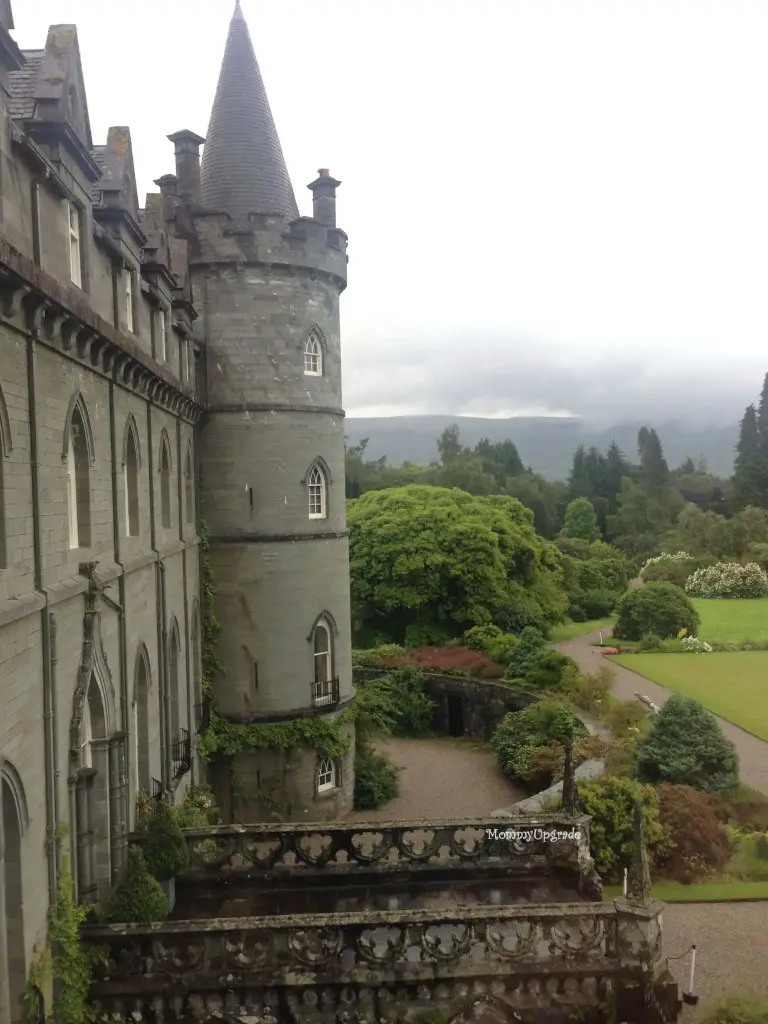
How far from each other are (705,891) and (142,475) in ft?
43.4

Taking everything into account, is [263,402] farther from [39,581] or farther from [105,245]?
[39,581]

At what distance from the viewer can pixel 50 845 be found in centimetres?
973

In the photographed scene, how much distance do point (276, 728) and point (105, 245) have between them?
1287 centimetres

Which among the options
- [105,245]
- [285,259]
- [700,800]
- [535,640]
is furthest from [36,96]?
[535,640]

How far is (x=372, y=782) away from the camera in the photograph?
2377cm

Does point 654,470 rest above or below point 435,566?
above

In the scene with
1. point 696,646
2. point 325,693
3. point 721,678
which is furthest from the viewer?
point 696,646

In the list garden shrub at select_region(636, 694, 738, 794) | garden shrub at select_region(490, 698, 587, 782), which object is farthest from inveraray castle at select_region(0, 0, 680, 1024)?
garden shrub at select_region(636, 694, 738, 794)

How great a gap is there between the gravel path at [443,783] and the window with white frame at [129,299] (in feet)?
48.4

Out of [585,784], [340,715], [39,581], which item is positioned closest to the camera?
[39,581]

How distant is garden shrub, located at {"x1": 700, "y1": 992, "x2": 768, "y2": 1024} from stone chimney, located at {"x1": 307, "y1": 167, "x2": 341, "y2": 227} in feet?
62.1

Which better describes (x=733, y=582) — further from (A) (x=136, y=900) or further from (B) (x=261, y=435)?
(A) (x=136, y=900)

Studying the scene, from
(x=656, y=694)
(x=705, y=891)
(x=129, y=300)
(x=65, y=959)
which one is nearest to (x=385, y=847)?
(x=65, y=959)

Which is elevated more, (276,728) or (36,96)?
(36,96)
